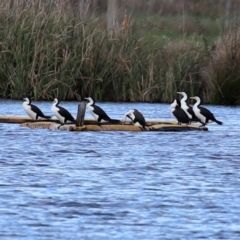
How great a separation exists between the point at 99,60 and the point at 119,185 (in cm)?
1338

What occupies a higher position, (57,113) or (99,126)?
(57,113)

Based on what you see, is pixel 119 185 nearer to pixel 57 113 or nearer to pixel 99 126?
pixel 99 126

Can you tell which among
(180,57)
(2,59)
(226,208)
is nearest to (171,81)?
(180,57)

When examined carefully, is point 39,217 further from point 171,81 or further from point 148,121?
point 171,81

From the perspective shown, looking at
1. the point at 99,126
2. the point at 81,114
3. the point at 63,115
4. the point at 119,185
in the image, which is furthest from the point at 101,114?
the point at 119,185

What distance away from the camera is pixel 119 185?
11.6m

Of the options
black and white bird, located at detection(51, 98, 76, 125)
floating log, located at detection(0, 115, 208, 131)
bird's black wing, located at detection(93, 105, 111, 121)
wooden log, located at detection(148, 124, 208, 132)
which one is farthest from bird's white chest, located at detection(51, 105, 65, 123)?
wooden log, located at detection(148, 124, 208, 132)

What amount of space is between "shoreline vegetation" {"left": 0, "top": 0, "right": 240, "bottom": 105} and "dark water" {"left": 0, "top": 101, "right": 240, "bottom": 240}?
5878 millimetres

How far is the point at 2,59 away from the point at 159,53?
3609 mm

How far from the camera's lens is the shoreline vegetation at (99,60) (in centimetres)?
2395

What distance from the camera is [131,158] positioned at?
14344mm

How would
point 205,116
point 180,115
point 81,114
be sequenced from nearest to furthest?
point 81,114 → point 180,115 → point 205,116

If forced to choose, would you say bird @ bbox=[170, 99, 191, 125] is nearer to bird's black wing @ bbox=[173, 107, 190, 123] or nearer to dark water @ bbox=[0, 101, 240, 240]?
bird's black wing @ bbox=[173, 107, 190, 123]

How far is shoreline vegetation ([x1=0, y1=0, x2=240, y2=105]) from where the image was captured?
23953 mm
